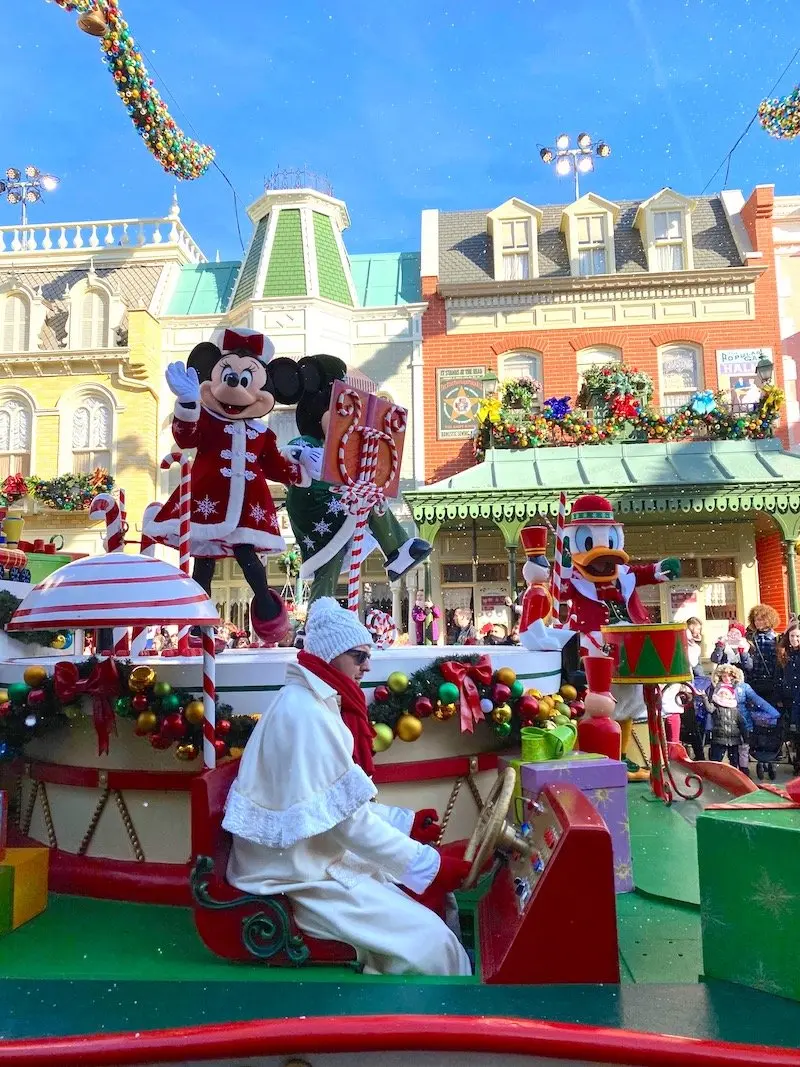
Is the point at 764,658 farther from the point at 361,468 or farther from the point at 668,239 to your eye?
the point at 668,239

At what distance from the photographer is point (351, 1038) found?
64.6 inches

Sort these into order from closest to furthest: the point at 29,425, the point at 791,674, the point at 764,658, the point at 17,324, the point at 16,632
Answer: the point at 16,632 → the point at 791,674 → the point at 764,658 → the point at 29,425 → the point at 17,324

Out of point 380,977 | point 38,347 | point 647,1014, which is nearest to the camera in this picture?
point 647,1014

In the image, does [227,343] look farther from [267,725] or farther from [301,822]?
[301,822]

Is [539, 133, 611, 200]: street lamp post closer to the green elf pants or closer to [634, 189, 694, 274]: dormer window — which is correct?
[634, 189, 694, 274]: dormer window

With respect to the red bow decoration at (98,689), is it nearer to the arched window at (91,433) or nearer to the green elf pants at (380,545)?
the green elf pants at (380,545)

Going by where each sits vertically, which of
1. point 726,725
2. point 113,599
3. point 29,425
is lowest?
point 726,725

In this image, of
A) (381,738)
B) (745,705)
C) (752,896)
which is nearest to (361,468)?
(381,738)

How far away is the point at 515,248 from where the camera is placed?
57.2ft

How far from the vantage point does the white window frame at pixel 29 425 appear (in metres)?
17.5

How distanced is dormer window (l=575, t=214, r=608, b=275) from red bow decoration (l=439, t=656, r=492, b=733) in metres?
15.8

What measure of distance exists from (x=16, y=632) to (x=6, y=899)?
2040 mm


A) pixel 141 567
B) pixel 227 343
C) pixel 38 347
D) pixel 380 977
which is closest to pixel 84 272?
pixel 38 347

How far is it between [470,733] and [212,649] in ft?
3.78
